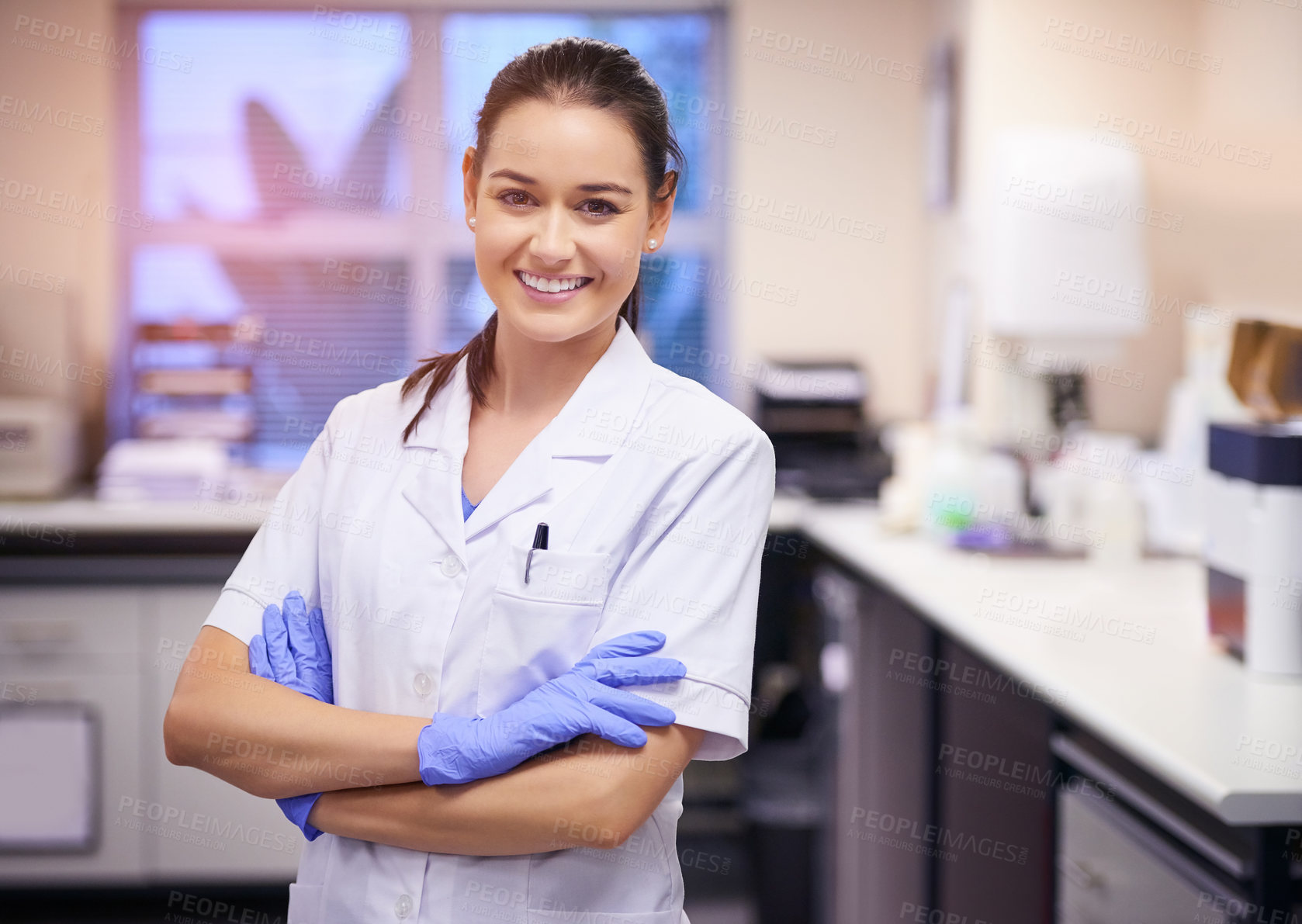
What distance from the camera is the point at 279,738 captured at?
1032 millimetres

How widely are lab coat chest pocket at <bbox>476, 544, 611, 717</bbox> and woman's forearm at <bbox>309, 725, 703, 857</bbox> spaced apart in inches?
3.0

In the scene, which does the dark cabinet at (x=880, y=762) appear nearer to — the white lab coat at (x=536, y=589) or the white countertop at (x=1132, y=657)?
the white countertop at (x=1132, y=657)

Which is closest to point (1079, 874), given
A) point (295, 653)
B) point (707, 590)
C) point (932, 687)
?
point (932, 687)

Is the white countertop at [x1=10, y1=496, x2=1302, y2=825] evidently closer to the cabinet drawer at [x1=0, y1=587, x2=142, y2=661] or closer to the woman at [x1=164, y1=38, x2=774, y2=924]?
the cabinet drawer at [x1=0, y1=587, x2=142, y2=661]

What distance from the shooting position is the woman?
101 cm

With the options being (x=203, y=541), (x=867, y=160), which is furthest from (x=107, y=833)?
(x=867, y=160)

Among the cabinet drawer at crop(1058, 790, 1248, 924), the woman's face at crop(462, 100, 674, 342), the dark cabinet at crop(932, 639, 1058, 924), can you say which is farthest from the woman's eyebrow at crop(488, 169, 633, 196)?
the dark cabinet at crop(932, 639, 1058, 924)

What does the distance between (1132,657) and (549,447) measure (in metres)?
1.04

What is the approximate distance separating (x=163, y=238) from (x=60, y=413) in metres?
0.73

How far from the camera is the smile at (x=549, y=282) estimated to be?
3.44ft

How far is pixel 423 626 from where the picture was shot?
1.07 m

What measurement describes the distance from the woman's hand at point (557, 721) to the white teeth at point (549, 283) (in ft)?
1.00

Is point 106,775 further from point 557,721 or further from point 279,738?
point 557,721

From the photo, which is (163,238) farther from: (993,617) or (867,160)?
(993,617)
